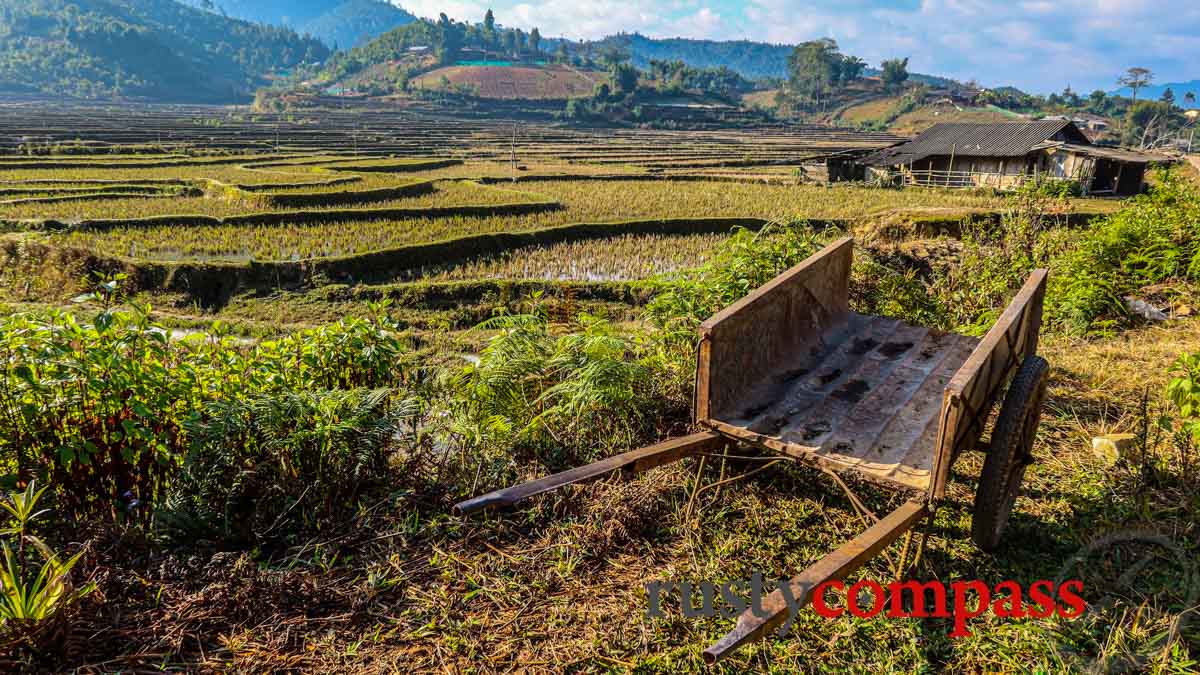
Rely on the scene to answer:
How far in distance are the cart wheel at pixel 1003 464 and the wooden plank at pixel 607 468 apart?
36.9 inches

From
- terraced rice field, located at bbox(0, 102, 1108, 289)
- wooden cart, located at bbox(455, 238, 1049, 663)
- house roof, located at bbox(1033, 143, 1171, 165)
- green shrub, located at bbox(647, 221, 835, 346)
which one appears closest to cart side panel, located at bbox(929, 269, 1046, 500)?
wooden cart, located at bbox(455, 238, 1049, 663)

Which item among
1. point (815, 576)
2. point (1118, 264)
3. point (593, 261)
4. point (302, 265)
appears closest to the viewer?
point (815, 576)

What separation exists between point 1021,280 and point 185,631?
5873mm

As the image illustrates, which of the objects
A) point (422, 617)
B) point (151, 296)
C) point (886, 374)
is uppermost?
point (886, 374)

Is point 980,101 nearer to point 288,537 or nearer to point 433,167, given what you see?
point 433,167

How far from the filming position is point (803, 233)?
4.71 metres

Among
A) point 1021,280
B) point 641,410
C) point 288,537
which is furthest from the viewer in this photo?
point 1021,280

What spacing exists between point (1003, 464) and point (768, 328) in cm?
107

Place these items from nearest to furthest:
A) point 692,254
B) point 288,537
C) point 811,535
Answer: point 288,537
point 811,535
point 692,254

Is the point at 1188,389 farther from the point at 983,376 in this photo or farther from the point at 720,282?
the point at 720,282

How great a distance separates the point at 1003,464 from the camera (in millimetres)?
2195

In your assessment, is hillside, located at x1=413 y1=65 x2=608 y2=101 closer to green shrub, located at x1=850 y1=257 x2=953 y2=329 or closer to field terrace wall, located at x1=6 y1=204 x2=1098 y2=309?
field terrace wall, located at x1=6 y1=204 x2=1098 y2=309

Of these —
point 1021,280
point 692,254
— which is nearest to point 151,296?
point 692,254

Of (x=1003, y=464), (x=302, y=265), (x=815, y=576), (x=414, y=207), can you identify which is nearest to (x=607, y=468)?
(x=815, y=576)
